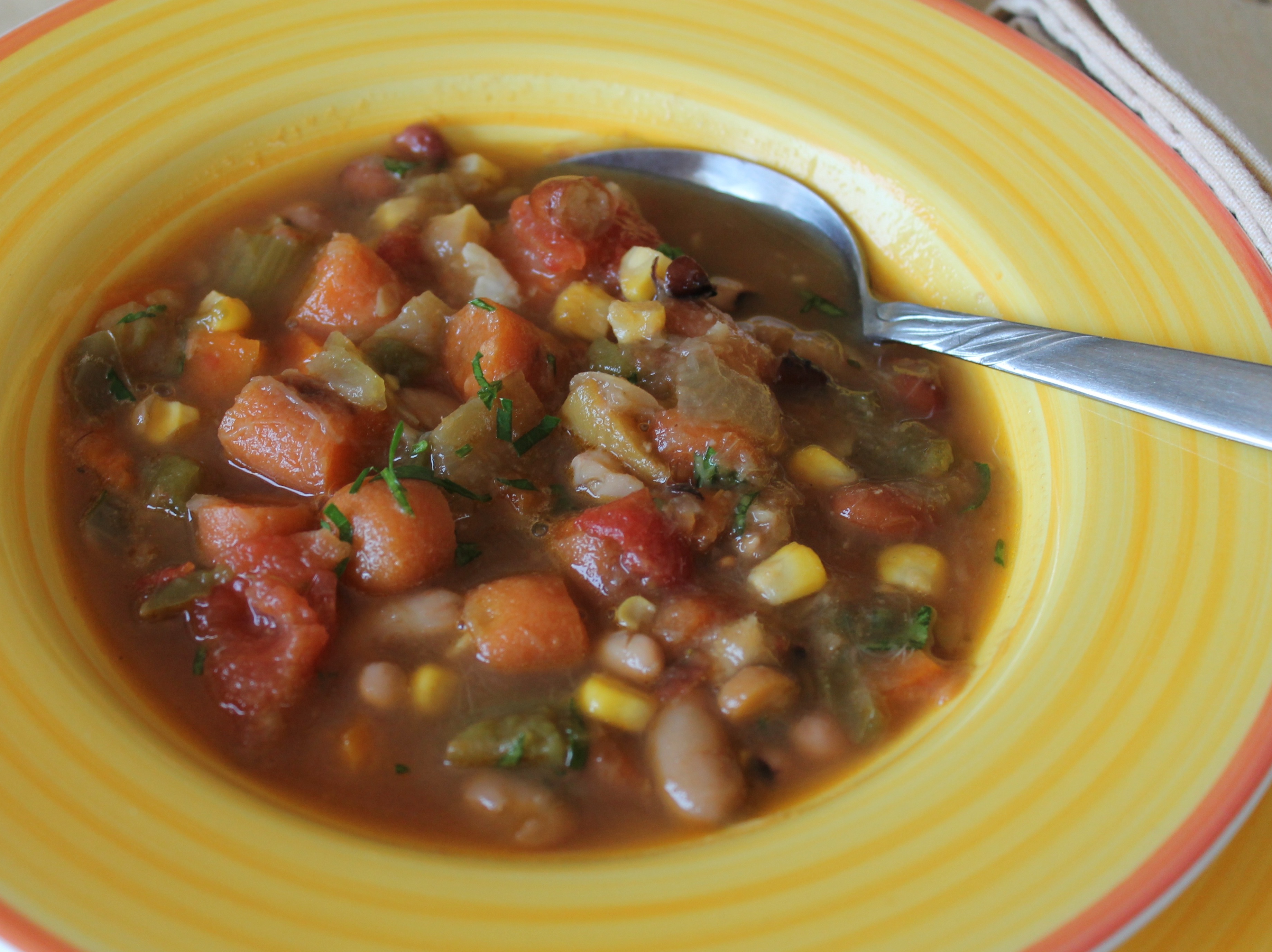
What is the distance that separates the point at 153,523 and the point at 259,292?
102 centimetres

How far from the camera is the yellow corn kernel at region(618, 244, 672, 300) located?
370 cm

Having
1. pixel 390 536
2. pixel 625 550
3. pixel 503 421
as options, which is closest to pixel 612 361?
pixel 503 421

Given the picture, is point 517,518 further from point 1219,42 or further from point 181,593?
point 1219,42

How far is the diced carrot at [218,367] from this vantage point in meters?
3.32

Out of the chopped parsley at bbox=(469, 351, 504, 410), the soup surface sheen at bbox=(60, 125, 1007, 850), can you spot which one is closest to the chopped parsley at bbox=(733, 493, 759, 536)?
the soup surface sheen at bbox=(60, 125, 1007, 850)

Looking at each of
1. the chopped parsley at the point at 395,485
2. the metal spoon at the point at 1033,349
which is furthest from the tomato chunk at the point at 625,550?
the metal spoon at the point at 1033,349

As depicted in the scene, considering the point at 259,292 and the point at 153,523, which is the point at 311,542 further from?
the point at 259,292

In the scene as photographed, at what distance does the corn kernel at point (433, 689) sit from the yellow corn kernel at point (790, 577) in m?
0.91

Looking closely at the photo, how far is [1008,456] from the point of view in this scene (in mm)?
3375

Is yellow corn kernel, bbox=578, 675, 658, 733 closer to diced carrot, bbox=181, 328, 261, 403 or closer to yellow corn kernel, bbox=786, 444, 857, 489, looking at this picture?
yellow corn kernel, bbox=786, 444, 857, 489

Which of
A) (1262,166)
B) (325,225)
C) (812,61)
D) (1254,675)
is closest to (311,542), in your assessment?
(325,225)

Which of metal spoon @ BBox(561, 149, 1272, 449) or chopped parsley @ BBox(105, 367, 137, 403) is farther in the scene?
chopped parsley @ BBox(105, 367, 137, 403)

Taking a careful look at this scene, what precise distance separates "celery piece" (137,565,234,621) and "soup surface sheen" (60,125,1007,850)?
11 mm

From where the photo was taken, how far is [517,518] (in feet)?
10.2
